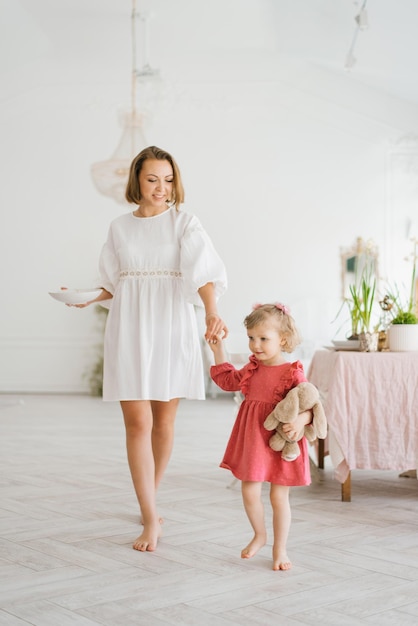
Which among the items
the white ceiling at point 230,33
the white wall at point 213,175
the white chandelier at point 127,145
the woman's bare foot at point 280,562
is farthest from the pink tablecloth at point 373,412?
the white wall at point 213,175

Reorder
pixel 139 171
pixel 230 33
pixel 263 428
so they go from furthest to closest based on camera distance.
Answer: pixel 230 33 < pixel 139 171 < pixel 263 428

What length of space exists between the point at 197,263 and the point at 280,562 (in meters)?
1.05

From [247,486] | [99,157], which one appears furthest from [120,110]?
[247,486]

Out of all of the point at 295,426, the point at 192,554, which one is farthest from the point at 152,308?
the point at 192,554

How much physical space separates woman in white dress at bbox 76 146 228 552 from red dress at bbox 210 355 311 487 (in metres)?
0.30

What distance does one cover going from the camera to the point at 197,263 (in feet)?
9.87

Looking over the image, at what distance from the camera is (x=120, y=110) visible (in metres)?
10.6

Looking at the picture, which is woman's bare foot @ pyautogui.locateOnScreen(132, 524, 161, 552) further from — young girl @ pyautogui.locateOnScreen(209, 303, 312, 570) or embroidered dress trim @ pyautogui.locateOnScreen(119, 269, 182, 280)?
embroidered dress trim @ pyautogui.locateOnScreen(119, 269, 182, 280)

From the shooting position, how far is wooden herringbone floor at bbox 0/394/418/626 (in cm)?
223

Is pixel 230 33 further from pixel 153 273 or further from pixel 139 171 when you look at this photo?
pixel 153 273

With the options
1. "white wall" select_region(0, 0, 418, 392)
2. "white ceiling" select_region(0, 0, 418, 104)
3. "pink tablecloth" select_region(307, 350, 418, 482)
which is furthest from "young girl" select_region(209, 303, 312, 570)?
"white wall" select_region(0, 0, 418, 392)

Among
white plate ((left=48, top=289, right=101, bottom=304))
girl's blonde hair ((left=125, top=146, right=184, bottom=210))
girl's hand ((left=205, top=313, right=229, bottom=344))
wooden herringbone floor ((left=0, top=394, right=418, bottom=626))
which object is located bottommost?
wooden herringbone floor ((left=0, top=394, right=418, bottom=626))

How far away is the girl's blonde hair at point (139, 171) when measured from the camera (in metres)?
3.13

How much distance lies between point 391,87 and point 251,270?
273cm
